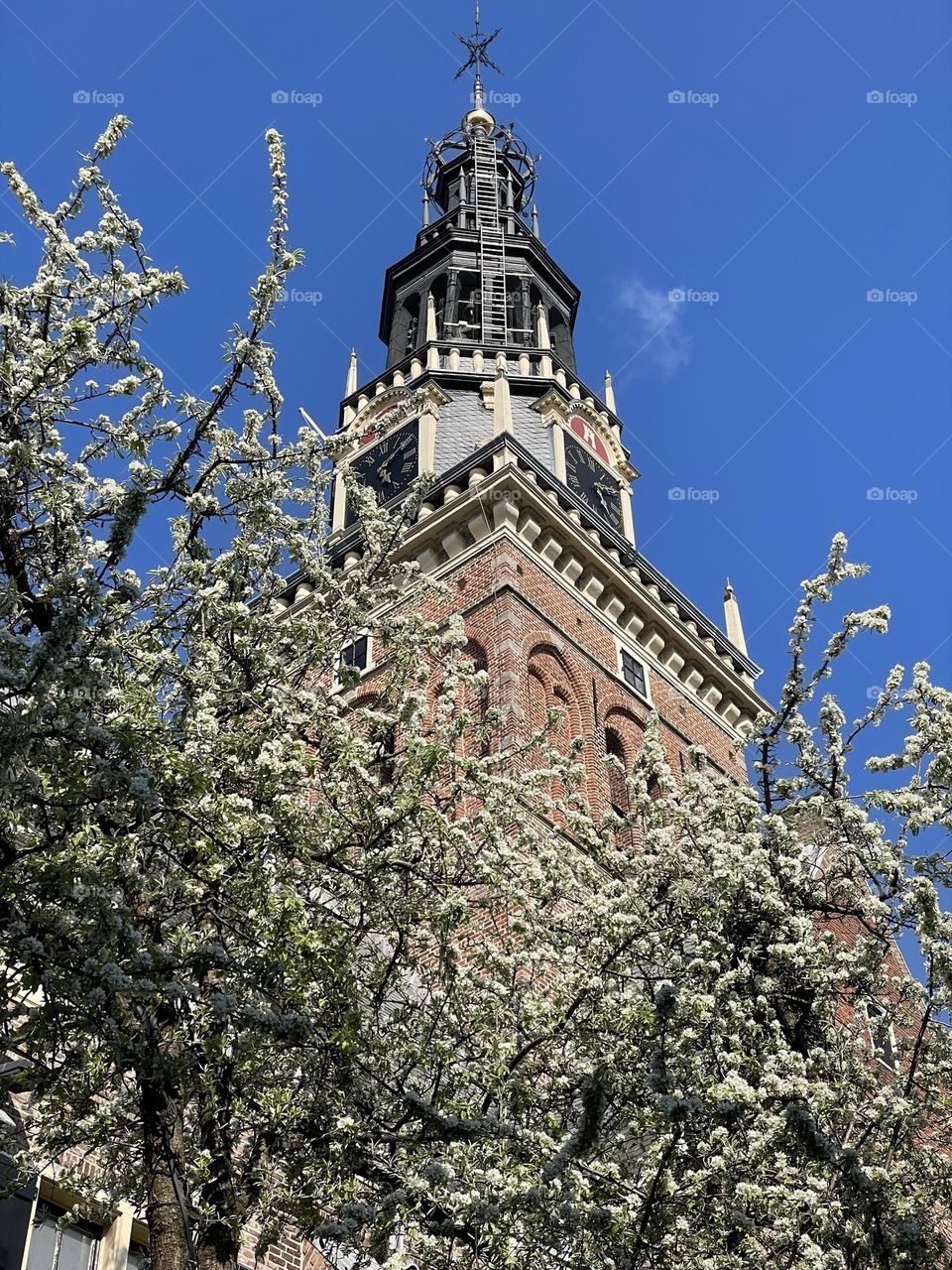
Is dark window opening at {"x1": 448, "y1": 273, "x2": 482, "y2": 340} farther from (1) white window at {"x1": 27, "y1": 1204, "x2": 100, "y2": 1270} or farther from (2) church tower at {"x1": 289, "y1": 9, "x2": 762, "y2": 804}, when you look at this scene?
(1) white window at {"x1": 27, "y1": 1204, "x2": 100, "y2": 1270}

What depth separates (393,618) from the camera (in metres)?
12.9

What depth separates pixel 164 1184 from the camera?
30.3 ft

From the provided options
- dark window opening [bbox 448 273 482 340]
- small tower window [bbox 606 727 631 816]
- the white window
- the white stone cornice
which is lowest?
the white window

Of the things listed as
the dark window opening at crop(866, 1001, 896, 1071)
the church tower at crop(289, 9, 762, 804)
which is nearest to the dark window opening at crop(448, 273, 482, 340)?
the church tower at crop(289, 9, 762, 804)

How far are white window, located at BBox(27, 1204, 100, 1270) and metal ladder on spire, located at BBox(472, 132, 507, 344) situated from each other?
1341 inches

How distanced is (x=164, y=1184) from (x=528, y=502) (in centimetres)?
2484

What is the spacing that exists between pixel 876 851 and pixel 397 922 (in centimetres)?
363

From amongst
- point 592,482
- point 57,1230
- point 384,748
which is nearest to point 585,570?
point 592,482

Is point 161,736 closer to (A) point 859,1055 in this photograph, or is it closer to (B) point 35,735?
(B) point 35,735

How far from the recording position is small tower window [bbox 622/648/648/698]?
1355 inches

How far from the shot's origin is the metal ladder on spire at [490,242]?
44.8 meters

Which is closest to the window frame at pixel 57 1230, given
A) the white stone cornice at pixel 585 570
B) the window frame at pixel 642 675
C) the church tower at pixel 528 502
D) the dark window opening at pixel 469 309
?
the church tower at pixel 528 502

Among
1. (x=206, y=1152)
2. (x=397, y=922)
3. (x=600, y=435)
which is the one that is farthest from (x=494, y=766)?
(x=600, y=435)

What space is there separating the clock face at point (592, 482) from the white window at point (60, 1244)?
28.0 m
